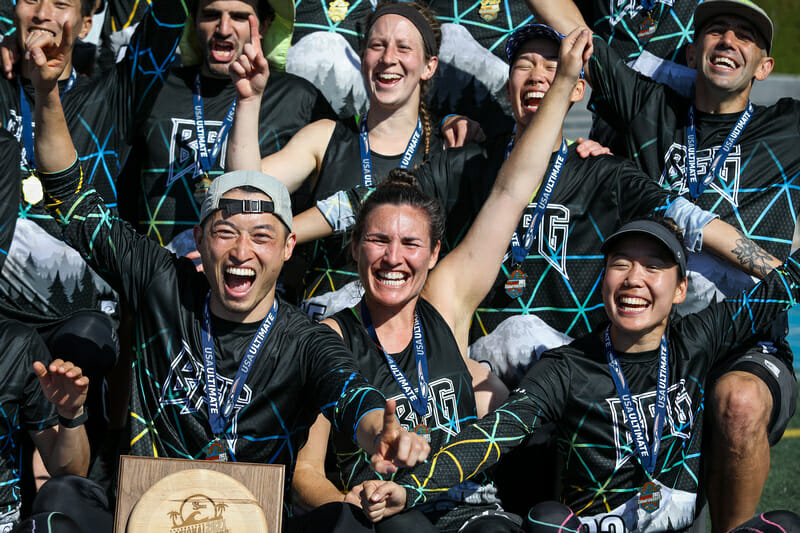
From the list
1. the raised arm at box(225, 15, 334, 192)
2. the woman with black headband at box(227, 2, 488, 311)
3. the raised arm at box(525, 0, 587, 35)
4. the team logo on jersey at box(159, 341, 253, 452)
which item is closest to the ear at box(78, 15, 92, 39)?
the raised arm at box(225, 15, 334, 192)

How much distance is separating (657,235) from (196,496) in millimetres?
1870

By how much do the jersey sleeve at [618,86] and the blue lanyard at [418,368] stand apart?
5.17ft

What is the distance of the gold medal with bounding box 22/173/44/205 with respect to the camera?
3.99 metres

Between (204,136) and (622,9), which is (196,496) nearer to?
(204,136)

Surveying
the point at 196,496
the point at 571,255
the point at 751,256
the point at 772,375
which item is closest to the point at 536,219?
the point at 571,255

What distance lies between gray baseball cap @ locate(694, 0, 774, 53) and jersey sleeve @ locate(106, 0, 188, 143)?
93.7 inches

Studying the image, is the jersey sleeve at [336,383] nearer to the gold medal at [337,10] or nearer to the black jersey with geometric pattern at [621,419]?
the black jersey with geometric pattern at [621,419]

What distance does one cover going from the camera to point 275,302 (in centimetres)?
331

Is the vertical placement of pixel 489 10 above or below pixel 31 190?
above

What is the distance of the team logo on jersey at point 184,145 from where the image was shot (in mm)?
4148

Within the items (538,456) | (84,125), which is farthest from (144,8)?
(538,456)

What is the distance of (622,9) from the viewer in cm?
477

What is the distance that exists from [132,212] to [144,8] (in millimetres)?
1332

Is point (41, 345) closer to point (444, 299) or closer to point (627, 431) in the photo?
point (444, 299)
